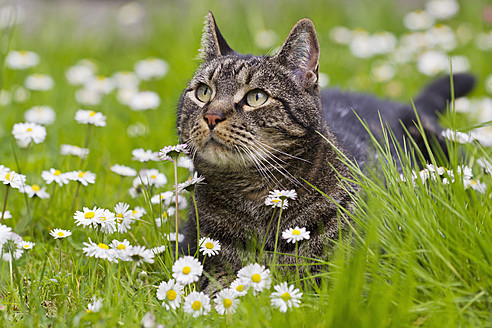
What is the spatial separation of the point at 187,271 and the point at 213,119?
63cm

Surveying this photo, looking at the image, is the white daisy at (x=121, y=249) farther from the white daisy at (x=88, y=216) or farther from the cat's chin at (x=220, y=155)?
the cat's chin at (x=220, y=155)

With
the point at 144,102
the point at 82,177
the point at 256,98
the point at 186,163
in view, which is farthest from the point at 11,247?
the point at 144,102

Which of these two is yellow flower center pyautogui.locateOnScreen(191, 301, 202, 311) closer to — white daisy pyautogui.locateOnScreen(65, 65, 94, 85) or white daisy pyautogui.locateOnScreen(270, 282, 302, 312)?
white daisy pyautogui.locateOnScreen(270, 282, 302, 312)

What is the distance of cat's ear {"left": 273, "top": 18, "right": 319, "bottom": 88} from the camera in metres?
2.34

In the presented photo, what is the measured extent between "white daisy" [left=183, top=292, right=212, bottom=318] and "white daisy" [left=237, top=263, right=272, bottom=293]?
0.15 metres

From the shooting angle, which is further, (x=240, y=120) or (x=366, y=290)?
(x=240, y=120)

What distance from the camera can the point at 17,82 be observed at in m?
4.58

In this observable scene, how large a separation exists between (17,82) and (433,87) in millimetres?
3362

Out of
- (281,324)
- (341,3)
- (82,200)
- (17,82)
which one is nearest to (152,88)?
(17,82)

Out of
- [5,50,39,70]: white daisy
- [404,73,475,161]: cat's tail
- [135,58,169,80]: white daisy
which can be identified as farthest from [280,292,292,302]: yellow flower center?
[5,50,39,70]: white daisy

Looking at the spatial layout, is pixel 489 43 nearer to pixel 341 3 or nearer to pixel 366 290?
pixel 341 3

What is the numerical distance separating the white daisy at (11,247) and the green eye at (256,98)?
107 cm

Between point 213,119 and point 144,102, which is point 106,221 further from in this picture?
point 144,102

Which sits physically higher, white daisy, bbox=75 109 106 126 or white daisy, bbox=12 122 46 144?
white daisy, bbox=75 109 106 126
